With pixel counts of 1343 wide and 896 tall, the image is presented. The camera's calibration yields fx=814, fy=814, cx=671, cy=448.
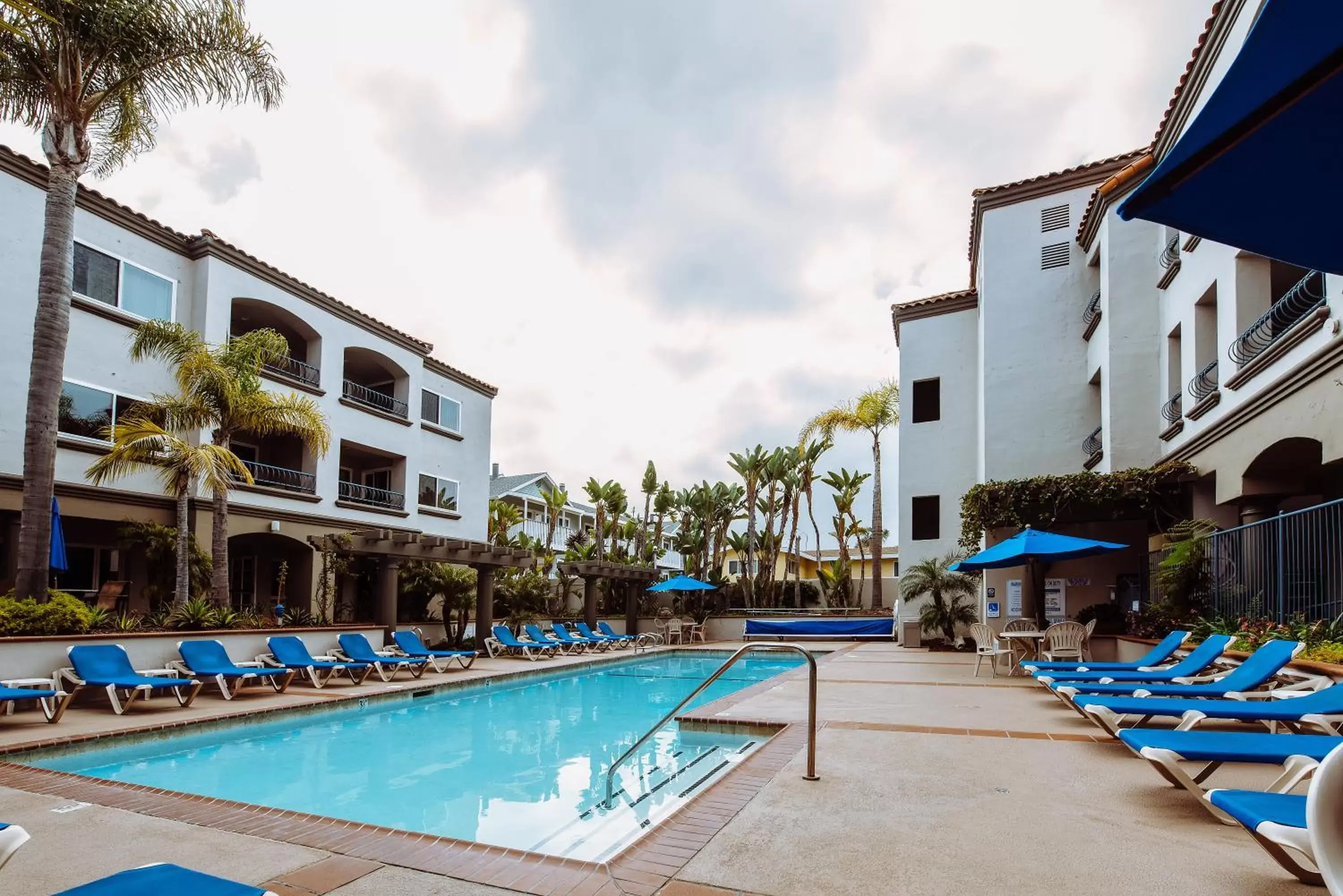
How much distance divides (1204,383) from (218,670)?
1488cm

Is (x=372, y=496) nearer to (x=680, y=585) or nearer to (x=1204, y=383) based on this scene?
(x=680, y=585)

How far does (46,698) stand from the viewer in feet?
28.0

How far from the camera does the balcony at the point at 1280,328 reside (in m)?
8.99

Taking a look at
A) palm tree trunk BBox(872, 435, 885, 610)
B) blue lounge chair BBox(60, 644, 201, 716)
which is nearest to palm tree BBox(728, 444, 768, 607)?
palm tree trunk BBox(872, 435, 885, 610)

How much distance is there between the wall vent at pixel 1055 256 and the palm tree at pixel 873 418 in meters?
8.51

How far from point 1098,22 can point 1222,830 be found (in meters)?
9.83

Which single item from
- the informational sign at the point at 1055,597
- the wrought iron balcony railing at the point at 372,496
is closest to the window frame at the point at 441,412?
the wrought iron balcony railing at the point at 372,496

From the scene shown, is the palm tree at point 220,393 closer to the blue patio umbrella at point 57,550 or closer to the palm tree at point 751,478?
the blue patio umbrella at point 57,550

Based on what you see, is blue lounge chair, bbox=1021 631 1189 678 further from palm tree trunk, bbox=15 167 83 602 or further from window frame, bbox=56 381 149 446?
window frame, bbox=56 381 149 446

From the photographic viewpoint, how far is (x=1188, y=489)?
44.7ft

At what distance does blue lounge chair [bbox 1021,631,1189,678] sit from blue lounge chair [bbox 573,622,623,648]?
12.7 meters

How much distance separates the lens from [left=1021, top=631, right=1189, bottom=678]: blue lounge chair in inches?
355

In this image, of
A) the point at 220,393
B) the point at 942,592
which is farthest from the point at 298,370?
the point at 942,592

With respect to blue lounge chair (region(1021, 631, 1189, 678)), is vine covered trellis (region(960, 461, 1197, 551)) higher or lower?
higher
